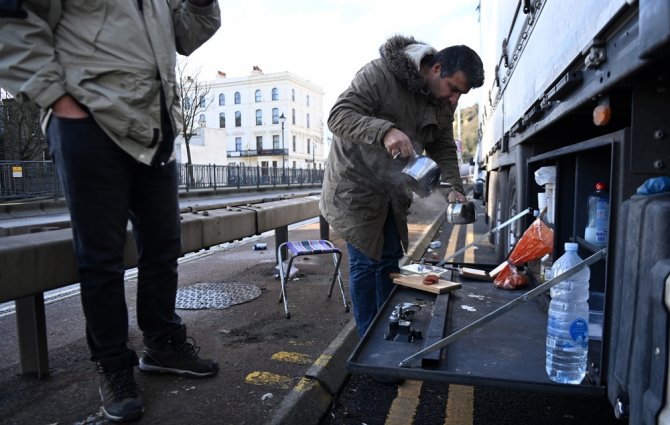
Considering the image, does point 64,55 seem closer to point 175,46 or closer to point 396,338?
point 175,46

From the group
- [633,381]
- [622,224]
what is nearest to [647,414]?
[633,381]

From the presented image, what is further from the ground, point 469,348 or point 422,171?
point 422,171

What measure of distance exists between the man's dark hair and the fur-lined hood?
0.13m

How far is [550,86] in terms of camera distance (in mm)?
2484

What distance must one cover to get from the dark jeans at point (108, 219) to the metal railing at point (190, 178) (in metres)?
2.39

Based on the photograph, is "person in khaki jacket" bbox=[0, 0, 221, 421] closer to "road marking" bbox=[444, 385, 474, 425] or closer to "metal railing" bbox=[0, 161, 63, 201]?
"road marking" bbox=[444, 385, 474, 425]

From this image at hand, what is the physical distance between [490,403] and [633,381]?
1518mm

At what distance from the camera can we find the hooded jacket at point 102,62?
6.43ft

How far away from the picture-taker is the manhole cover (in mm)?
4145

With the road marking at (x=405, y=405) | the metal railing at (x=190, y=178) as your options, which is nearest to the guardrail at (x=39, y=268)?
the road marking at (x=405, y=405)

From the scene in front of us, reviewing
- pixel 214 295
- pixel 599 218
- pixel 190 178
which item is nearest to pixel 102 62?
pixel 599 218

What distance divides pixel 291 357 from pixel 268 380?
1.13 feet

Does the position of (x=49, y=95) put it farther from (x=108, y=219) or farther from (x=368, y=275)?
(x=368, y=275)

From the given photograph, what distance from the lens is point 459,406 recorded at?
8.87ft
